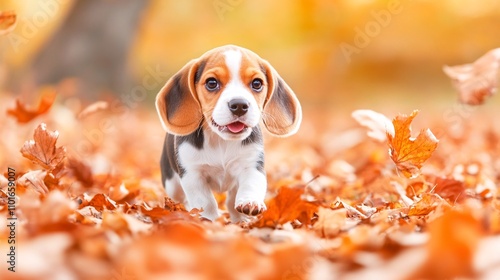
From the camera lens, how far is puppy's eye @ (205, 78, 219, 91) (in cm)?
293

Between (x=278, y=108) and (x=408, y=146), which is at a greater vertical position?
(x=278, y=108)

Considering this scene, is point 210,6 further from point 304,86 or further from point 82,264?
point 82,264

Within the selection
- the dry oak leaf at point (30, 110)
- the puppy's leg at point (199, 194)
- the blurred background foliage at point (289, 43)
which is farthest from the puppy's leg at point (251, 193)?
the blurred background foliage at point (289, 43)

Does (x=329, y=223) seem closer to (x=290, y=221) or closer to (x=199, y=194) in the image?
(x=290, y=221)

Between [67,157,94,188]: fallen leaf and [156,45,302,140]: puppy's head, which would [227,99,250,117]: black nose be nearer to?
[156,45,302,140]: puppy's head

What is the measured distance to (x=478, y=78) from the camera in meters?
3.55

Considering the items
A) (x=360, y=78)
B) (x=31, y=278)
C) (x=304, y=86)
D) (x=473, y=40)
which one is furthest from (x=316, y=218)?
(x=360, y=78)

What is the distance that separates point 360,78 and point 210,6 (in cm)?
407

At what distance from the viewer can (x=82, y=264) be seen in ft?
5.68

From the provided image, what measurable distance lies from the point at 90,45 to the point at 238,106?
7.94m

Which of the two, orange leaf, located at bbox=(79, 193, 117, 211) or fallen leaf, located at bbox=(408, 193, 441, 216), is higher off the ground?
orange leaf, located at bbox=(79, 193, 117, 211)

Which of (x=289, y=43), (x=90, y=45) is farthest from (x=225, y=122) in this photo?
(x=289, y=43)

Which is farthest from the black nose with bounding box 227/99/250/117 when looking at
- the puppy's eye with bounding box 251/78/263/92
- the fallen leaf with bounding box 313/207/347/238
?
the fallen leaf with bounding box 313/207/347/238

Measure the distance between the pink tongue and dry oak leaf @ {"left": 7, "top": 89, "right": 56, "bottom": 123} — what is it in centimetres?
155
